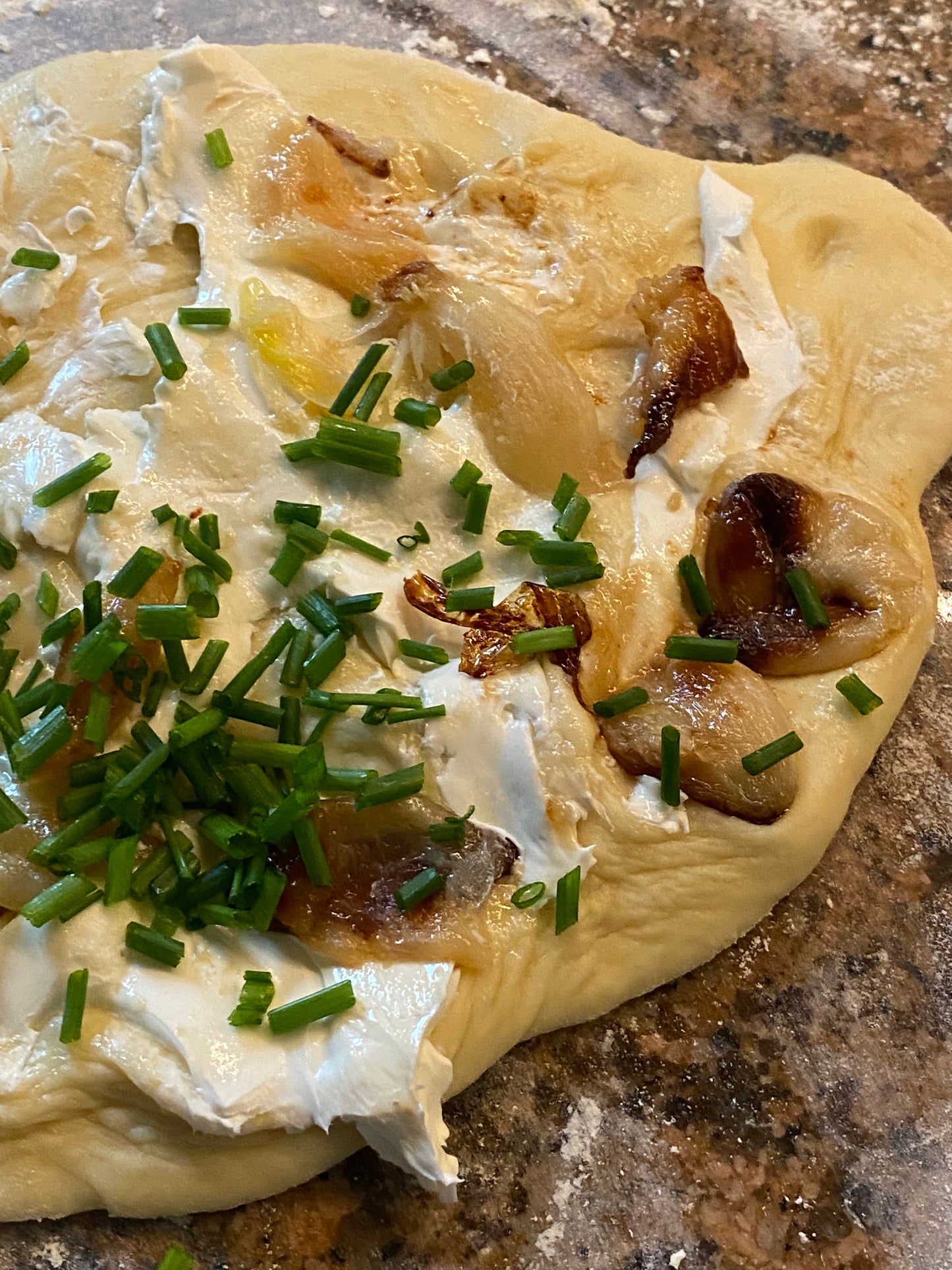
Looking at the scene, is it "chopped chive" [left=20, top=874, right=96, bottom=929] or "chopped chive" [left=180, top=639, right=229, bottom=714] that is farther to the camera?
"chopped chive" [left=180, top=639, right=229, bottom=714]

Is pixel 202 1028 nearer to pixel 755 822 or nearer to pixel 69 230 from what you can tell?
pixel 755 822

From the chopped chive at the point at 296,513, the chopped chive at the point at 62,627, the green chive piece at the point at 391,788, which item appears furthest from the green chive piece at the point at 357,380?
the green chive piece at the point at 391,788

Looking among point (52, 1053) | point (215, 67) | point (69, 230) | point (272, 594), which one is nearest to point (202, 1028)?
point (52, 1053)

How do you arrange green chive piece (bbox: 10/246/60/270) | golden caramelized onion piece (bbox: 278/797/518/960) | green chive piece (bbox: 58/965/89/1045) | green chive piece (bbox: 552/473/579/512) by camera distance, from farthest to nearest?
green chive piece (bbox: 10/246/60/270)
green chive piece (bbox: 552/473/579/512)
golden caramelized onion piece (bbox: 278/797/518/960)
green chive piece (bbox: 58/965/89/1045)

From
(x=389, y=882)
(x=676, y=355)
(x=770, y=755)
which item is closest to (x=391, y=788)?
(x=389, y=882)

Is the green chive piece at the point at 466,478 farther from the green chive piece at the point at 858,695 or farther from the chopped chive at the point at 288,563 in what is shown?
the green chive piece at the point at 858,695

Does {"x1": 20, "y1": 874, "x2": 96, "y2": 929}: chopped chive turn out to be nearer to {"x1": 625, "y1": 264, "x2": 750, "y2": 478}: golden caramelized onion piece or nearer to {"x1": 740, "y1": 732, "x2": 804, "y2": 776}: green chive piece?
{"x1": 740, "y1": 732, "x2": 804, "y2": 776}: green chive piece

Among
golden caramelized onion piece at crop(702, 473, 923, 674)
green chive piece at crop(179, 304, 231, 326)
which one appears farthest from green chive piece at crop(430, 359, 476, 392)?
golden caramelized onion piece at crop(702, 473, 923, 674)

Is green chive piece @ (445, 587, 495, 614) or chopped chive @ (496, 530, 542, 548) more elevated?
chopped chive @ (496, 530, 542, 548)
